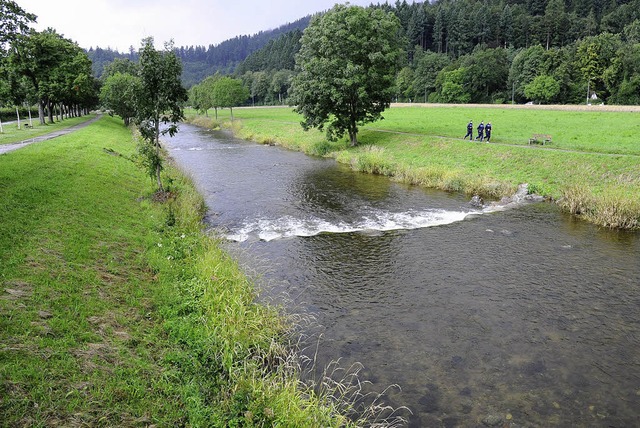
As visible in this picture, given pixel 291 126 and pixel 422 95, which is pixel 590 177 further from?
pixel 422 95

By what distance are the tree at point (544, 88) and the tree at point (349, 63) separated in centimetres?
6829

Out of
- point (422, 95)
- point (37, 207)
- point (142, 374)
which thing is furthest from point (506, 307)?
point (422, 95)

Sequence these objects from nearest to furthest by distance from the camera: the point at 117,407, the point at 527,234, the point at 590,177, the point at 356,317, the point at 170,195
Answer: the point at 117,407
the point at 356,317
the point at 527,234
the point at 170,195
the point at 590,177

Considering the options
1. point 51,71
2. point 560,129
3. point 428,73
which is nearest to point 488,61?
point 428,73

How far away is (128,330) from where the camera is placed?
9406mm

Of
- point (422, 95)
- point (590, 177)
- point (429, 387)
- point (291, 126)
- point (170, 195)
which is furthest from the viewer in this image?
point (422, 95)

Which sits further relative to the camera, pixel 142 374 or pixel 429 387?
pixel 429 387

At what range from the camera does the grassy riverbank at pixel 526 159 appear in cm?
2219

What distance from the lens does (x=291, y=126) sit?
67.7 meters

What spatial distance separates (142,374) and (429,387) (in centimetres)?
614

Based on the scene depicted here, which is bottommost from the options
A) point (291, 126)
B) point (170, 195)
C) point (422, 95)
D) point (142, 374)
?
point (142, 374)

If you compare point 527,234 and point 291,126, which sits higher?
point 291,126

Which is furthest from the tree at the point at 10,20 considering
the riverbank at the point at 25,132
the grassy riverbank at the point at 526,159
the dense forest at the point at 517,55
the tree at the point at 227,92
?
the tree at the point at 227,92

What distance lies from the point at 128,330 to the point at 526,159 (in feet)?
94.7
